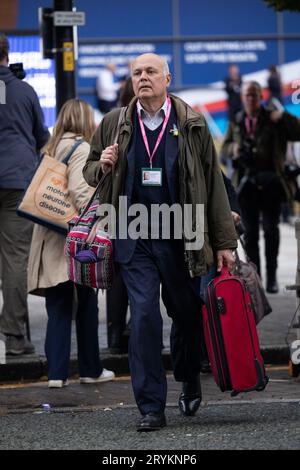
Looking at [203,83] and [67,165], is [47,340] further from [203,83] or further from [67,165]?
[203,83]

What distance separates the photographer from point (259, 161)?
39.4 ft

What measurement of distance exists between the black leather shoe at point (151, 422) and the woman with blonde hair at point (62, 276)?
171 cm

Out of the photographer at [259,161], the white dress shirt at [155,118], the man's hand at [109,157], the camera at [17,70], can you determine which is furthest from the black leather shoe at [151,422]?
the photographer at [259,161]

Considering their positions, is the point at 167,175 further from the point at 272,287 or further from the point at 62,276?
the point at 272,287

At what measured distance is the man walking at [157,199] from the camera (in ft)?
21.9

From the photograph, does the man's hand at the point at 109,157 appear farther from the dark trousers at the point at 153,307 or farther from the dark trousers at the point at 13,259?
the dark trousers at the point at 13,259

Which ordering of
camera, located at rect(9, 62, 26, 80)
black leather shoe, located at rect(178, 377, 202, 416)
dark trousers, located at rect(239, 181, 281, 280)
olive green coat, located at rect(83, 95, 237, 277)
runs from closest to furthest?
olive green coat, located at rect(83, 95, 237, 277) < black leather shoe, located at rect(178, 377, 202, 416) < camera, located at rect(9, 62, 26, 80) < dark trousers, located at rect(239, 181, 281, 280)

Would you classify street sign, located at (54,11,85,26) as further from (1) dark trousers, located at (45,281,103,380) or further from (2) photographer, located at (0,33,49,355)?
(1) dark trousers, located at (45,281,103,380)

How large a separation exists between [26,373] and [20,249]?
35.1 inches

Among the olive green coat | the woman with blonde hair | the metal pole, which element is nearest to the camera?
the olive green coat

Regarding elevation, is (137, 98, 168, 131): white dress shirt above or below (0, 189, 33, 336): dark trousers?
above

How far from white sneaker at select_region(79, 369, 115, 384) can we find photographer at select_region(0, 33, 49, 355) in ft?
2.39

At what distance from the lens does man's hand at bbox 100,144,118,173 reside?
6.64 meters

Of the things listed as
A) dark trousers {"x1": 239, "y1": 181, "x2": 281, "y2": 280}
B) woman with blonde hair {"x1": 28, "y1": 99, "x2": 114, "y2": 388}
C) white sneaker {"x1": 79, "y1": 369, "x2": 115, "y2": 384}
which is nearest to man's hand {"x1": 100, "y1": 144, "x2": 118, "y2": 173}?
woman with blonde hair {"x1": 28, "y1": 99, "x2": 114, "y2": 388}
